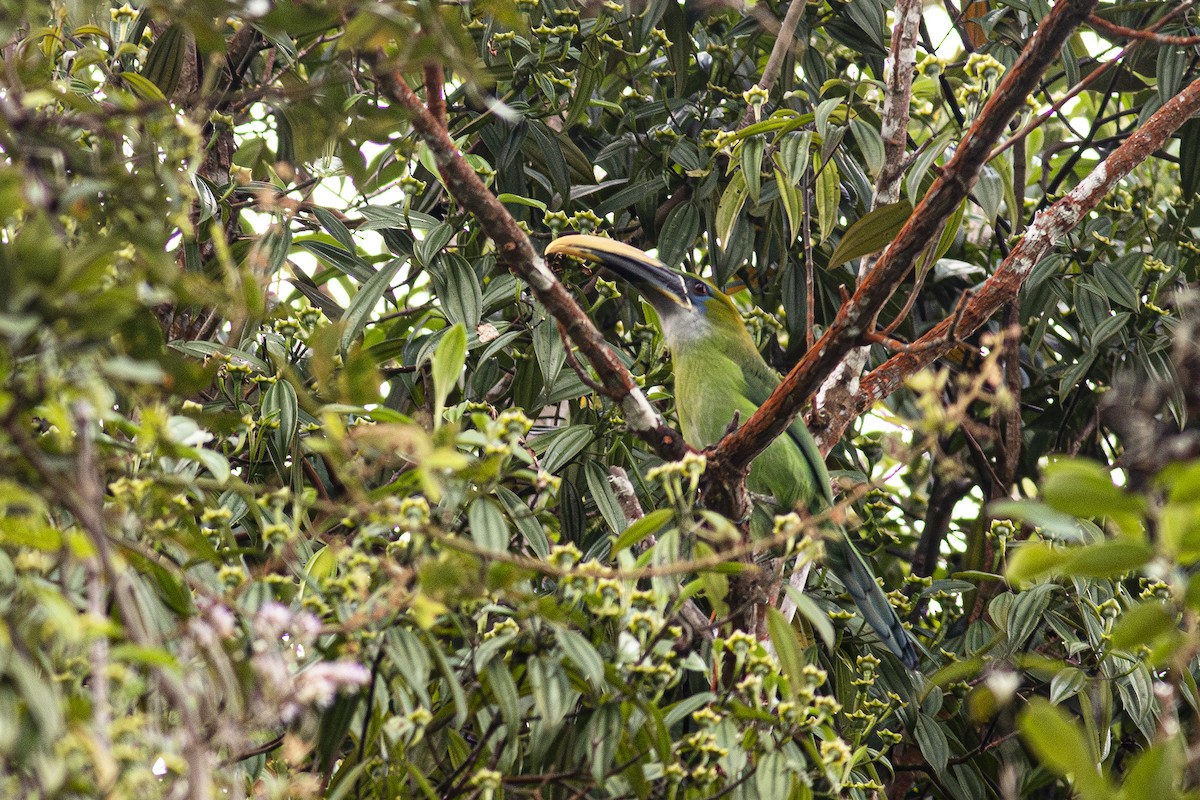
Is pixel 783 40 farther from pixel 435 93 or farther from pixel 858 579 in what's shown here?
pixel 858 579

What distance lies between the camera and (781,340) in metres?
3.59

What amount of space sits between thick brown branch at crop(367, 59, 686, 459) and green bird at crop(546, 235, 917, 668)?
0.52 meters

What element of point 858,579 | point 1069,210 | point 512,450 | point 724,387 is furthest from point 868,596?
point 512,450

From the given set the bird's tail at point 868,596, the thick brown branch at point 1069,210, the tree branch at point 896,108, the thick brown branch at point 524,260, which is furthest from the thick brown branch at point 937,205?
the bird's tail at point 868,596

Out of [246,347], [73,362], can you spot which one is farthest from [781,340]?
[73,362]

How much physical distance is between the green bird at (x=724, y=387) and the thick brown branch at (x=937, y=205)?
662 mm

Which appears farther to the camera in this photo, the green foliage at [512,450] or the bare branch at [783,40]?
the bare branch at [783,40]

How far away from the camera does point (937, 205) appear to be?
1744 millimetres

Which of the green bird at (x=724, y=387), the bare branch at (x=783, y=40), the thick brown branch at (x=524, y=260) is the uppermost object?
the bare branch at (x=783, y=40)

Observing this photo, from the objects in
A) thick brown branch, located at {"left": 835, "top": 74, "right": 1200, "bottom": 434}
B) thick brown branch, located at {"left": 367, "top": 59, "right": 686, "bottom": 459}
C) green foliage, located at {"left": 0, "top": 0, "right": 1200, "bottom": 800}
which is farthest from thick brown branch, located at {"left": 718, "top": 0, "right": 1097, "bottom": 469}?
thick brown branch, located at {"left": 835, "top": 74, "right": 1200, "bottom": 434}

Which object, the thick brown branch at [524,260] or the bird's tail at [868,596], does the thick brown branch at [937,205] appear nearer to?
the thick brown branch at [524,260]

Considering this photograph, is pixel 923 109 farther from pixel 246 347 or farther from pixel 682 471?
pixel 246 347

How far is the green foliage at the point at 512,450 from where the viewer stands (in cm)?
113

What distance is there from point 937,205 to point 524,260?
63 cm
